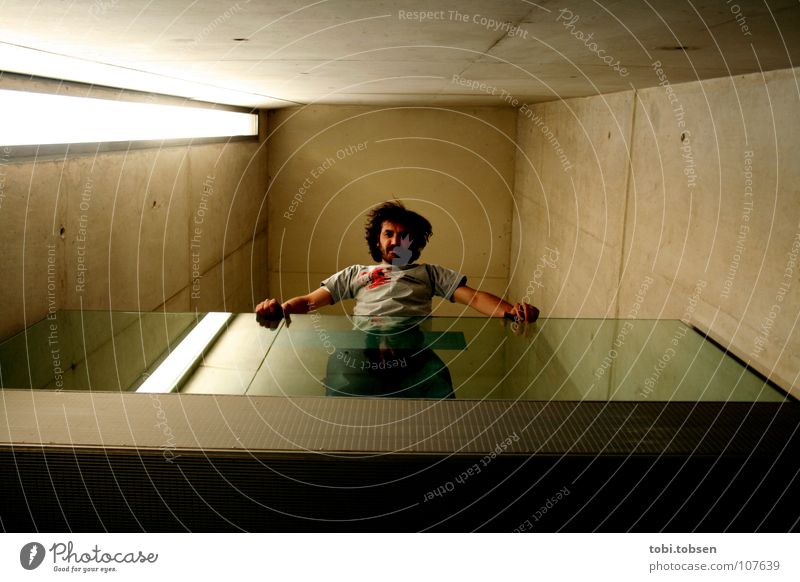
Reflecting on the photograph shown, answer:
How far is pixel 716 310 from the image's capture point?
2.21 meters

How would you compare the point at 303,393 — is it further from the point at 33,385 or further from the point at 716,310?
the point at 716,310

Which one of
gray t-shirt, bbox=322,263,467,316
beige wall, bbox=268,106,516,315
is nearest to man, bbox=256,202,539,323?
gray t-shirt, bbox=322,263,467,316

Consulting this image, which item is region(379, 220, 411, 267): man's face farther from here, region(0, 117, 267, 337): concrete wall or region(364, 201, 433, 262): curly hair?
region(0, 117, 267, 337): concrete wall

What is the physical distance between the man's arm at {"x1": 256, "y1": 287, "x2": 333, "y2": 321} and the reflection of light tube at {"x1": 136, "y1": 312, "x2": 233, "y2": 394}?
0.14 m

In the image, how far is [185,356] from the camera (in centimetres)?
194

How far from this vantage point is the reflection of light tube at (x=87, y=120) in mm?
2169

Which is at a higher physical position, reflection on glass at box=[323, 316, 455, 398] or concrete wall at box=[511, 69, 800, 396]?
concrete wall at box=[511, 69, 800, 396]

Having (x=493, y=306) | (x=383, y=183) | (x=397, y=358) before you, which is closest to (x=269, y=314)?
(x=397, y=358)

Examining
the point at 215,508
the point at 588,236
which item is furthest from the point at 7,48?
the point at 588,236

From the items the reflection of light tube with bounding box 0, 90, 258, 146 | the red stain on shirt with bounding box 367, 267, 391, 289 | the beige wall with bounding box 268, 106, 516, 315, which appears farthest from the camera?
the beige wall with bounding box 268, 106, 516, 315

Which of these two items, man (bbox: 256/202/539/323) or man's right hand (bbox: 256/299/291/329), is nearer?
man's right hand (bbox: 256/299/291/329)

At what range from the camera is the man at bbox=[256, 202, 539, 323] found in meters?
2.57

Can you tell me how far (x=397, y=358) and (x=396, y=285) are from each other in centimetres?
75

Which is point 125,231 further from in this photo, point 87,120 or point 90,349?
point 90,349
